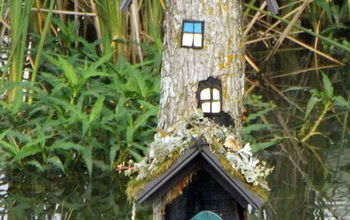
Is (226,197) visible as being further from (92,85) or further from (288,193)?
(92,85)

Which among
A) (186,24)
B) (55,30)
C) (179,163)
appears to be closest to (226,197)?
(179,163)

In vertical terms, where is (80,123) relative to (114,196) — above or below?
above

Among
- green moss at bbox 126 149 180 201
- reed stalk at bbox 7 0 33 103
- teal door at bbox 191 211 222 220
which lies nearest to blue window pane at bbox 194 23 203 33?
green moss at bbox 126 149 180 201

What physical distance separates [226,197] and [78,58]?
524 centimetres

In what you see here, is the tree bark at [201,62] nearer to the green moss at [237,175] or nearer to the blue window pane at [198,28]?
the blue window pane at [198,28]

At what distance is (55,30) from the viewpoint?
10844 millimetres

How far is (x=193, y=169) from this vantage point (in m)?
5.03

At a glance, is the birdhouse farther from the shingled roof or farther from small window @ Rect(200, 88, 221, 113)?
small window @ Rect(200, 88, 221, 113)

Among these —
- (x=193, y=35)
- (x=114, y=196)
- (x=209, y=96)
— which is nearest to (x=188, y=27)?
(x=193, y=35)

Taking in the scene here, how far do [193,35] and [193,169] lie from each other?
0.57 meters

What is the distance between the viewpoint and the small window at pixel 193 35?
516 cm

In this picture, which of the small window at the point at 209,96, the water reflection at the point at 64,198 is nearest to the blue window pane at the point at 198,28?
the small window at the point at 209,96

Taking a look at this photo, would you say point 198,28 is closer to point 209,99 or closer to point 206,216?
point 209,99

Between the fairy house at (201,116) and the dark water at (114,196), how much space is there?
8.31 ft
